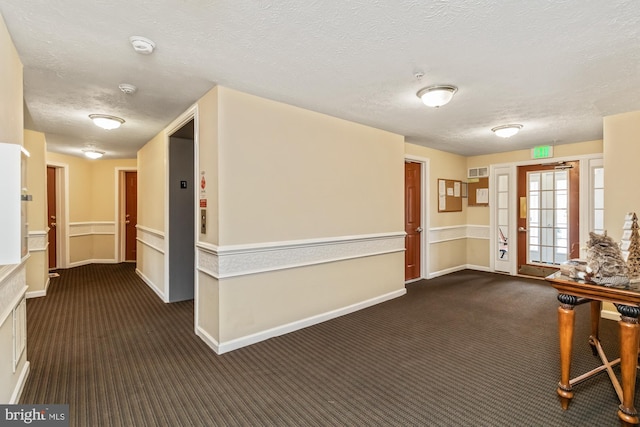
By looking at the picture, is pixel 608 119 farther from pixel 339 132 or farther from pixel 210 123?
pixel 210 123

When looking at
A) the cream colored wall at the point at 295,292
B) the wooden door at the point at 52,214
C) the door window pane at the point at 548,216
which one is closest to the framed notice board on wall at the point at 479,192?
the door window pane at the point at 548,216

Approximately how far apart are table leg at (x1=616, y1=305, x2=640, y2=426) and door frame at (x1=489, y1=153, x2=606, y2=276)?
4073 millimetres

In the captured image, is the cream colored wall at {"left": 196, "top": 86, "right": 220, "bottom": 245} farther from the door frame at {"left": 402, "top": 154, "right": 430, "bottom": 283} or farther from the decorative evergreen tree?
the door frame at {"left": 402, "top": 154, "right": 430, "bottom": 283}

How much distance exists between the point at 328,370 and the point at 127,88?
3035 millimetres

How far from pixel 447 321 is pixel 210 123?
3.37 meters

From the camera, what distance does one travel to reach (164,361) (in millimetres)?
2797

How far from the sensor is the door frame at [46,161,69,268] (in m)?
6.86

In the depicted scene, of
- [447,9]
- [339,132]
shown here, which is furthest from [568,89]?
[339,132]

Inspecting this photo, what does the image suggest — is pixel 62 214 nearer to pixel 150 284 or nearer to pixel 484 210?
pixel 150 284

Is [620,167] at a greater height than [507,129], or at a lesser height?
lesser

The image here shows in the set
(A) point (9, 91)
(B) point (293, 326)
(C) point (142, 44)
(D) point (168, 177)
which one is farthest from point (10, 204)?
(D) point (168, 177)

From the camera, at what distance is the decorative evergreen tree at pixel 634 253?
7.07 feet

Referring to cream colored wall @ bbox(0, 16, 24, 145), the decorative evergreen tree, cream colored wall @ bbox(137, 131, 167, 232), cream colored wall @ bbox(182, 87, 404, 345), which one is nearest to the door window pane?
cream colored wall @ bbox(182, 87, 404, 345)

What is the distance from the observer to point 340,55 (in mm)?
2354
